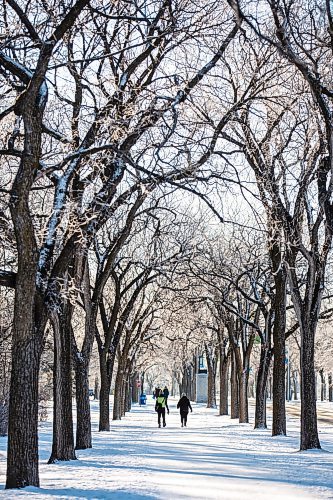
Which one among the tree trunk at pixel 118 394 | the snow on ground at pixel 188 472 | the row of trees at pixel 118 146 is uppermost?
the row of trees at pixel 118 146

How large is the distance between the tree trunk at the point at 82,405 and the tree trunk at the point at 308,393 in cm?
498

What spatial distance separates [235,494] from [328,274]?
1897 centimetres

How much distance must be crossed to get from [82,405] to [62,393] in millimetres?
3183

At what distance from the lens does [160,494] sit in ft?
32.2

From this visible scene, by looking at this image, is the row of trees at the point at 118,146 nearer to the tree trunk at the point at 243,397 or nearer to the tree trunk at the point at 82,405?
the tree trunk at the point at 82,405

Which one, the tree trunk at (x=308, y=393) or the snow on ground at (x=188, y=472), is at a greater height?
the tree trunk at (x=308, y=393)

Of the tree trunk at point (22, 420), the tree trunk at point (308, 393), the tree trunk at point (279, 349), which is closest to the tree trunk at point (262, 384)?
the tree trunk at point (279, 349)

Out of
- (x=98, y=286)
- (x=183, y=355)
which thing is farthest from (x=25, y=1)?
(x=183, y=355)

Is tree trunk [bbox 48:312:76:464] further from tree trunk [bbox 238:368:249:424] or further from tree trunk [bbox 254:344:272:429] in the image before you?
tree trunk [bbox 238:368:249:424]

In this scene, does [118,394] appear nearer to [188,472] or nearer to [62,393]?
[62,393]

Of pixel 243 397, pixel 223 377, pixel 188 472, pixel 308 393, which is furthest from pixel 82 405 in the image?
pixel 223 377

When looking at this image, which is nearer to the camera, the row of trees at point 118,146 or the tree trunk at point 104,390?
the row of trees at point 118,146

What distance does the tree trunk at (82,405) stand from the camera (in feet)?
57.5

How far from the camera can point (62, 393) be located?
14.5m
